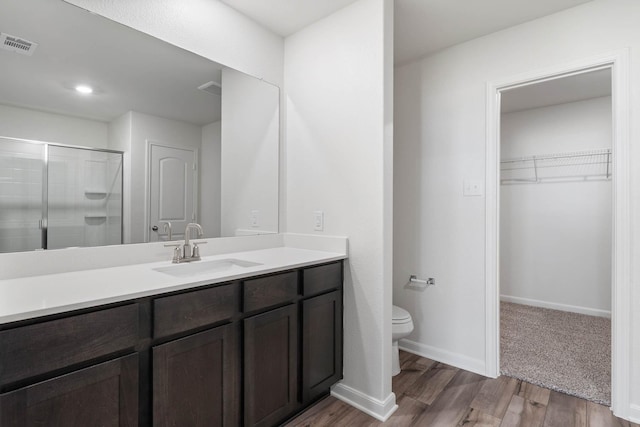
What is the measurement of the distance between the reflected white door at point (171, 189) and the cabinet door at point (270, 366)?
74cm

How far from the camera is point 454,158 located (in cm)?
241

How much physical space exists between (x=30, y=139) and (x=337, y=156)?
1.49 meters

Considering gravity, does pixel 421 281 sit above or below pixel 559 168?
below

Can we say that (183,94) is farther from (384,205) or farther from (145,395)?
(145,395)

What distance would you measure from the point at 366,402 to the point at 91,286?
1.54 meters

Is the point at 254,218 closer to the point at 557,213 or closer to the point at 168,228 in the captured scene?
the point at 168,228

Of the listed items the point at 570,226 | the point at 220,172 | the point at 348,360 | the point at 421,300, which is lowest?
the point at 348,360

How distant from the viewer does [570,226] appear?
3520 millimetres

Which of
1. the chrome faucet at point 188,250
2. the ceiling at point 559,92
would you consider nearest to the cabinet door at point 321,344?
the chrome faucet at point 188,250

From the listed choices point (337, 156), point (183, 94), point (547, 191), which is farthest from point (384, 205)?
point (547, 191)

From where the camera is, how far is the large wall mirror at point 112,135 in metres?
1.34

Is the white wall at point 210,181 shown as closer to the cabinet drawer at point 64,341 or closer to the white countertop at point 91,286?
the white countertop at point 91,286

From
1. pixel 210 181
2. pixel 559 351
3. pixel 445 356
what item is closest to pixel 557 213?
pixel 559 351

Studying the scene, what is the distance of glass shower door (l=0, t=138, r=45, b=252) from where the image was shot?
130 centimetres
